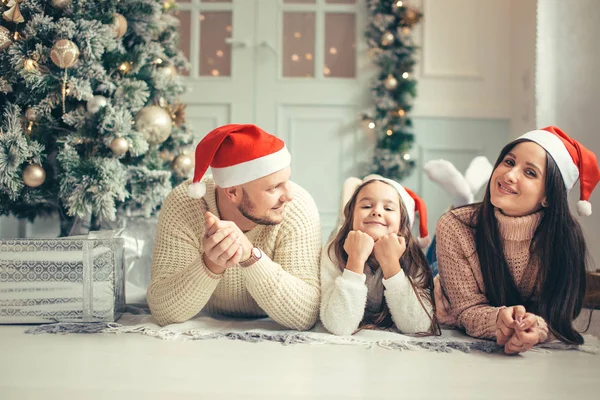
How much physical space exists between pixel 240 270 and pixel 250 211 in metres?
0.21

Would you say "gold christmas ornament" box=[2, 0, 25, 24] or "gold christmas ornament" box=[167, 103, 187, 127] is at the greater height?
"gold christmas ornament" box=[2, 0, 25, 24]

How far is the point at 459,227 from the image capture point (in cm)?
164

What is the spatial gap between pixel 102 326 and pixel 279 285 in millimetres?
504

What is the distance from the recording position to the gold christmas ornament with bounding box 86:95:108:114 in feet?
6.74

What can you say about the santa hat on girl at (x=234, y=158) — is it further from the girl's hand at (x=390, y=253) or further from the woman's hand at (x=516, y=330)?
the woman's hand at (x=516, y=330)

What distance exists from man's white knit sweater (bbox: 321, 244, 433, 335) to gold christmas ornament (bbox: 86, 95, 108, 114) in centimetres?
100

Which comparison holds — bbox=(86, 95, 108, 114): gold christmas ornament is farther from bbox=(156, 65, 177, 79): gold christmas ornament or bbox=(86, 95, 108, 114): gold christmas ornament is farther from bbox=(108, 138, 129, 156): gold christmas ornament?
bbox=(156, 65, 177, 79): gold christmas ornament

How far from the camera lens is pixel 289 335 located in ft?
4.99

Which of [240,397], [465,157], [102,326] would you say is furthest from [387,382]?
[465,157]

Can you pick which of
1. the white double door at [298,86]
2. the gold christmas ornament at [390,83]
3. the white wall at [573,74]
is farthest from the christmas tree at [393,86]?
the white wall at [573,74]

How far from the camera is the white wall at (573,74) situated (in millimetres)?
2498

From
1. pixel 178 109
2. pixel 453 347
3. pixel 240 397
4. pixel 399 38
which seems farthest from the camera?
pixel 399 38

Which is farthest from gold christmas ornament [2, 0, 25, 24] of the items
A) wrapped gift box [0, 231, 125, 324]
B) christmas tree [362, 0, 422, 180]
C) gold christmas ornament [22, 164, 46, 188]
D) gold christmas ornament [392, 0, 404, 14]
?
gold christmas ornament [392, 0, 404, 14]

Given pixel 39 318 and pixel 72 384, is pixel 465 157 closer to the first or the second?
pixel 39 318
